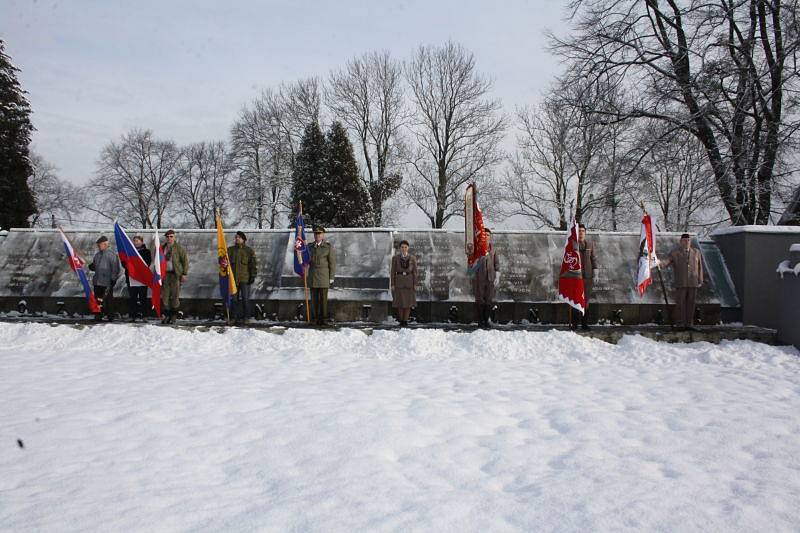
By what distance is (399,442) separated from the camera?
4289 millimetres

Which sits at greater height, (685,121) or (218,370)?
(685,121)

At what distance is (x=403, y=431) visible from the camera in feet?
14.9

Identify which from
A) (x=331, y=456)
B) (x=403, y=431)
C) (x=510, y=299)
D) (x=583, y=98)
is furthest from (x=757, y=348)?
(x=583, y=98)

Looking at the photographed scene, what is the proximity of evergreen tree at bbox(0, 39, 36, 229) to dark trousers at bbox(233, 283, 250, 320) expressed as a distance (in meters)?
25.2

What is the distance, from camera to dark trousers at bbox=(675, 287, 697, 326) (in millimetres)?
9586

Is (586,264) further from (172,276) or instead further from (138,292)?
(138,292)

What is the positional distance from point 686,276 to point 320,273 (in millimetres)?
6538

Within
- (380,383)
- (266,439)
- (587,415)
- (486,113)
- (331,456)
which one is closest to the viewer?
(331,456)

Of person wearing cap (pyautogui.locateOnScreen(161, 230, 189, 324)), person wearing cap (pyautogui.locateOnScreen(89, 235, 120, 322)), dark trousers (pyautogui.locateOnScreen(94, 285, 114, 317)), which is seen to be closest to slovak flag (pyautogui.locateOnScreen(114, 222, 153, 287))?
person wearing cap (pyautogui.locateOnScreen(161, 230, 189, 324))

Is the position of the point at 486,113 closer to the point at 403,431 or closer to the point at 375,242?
the point at 375,242

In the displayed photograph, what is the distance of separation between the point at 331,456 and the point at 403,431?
31.9 inches

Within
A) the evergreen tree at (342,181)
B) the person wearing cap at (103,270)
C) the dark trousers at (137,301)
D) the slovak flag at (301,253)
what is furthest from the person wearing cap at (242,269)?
the evergreen tree at (342,181)

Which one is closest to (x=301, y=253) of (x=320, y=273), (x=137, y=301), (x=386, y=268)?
(x=320, y=273)

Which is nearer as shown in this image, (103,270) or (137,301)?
(103,270)
